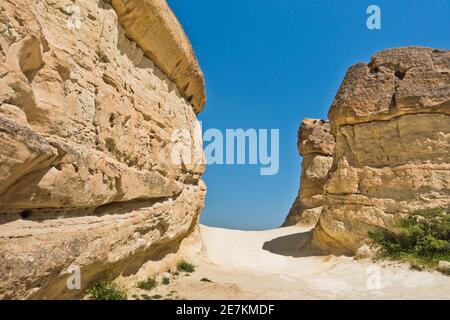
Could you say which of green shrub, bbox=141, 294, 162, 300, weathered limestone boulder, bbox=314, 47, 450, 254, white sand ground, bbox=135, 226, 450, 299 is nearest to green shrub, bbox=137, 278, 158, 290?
white sand ground, bbox=135, 226, 450, 299

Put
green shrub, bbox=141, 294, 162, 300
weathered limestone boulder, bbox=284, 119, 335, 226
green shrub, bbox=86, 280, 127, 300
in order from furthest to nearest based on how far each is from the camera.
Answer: weathered limestone boulder, bbox=284, 119, 335, 226, green shrub, bbox=141, 294, 162, 300, green shrub, bbox=86, 280, 127, 300

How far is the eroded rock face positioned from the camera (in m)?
3.86

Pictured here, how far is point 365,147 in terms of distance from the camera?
472 inches

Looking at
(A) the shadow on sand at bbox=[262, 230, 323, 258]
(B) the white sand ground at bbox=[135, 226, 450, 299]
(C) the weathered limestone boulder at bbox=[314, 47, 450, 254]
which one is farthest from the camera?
(A) the shadow on sand at bbox=[262, 230, 323, 258]

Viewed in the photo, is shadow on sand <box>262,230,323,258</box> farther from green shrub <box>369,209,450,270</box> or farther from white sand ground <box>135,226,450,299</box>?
green shrub <box>369,209,450,270</box>

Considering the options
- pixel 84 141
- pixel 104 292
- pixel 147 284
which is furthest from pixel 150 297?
pixel 84 141

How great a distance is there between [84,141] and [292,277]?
766 centimetres

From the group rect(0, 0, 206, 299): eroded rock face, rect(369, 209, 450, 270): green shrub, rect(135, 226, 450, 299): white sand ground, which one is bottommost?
rect(135, 226, 450, 299): white sand ground

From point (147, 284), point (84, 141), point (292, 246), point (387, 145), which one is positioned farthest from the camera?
point (292, 246)

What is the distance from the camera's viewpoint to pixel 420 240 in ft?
31.3

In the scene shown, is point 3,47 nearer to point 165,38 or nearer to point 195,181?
point 165,38

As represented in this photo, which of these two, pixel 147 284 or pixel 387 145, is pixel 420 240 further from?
pixel 147 284
